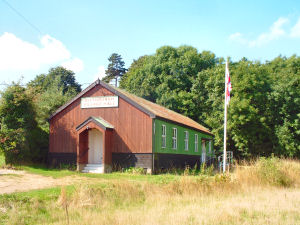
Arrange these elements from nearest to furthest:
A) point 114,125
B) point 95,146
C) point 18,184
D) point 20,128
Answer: point 18,184 → point 20,128 → point 114,125 → point 95,146

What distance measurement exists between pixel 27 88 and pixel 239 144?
765 inches

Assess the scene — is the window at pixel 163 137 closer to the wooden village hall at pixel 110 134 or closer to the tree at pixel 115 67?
the wooden village hall at pixel 110 134

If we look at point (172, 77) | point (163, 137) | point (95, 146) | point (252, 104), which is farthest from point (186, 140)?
point (172, 77)

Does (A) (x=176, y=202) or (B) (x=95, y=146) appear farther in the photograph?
(B) (x=95, y=146)

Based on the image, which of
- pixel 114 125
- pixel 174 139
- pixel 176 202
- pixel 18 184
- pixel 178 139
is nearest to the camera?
pixel 176 202

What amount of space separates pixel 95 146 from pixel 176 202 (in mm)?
12874

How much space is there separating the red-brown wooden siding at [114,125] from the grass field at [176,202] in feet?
25.9

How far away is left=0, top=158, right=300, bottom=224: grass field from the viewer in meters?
8.19

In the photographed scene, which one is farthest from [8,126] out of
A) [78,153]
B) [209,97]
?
[209,97]

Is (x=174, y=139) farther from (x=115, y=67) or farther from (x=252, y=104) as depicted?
(x=115, y=67)

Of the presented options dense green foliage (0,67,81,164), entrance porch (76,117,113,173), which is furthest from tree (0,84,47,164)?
entrance porch (76,117,113,173)

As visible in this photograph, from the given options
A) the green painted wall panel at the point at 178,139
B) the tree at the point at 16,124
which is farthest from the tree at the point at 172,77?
the tree at the point at 16,124

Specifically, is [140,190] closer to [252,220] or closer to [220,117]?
[252,220]

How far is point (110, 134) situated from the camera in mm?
21484
